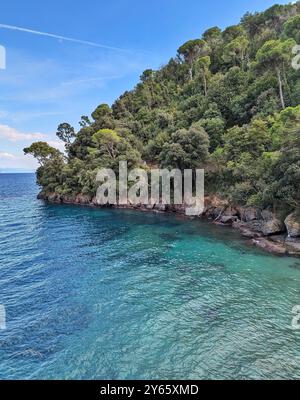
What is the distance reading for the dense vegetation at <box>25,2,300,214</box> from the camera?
2964cm

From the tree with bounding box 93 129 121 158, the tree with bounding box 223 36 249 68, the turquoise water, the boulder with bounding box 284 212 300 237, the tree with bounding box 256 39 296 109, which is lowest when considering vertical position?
the turquoise water

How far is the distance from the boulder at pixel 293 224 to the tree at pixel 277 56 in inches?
766

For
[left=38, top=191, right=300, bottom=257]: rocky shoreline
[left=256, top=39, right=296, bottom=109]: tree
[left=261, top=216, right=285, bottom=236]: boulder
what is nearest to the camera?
[left=38, top=191, right=300, bottom=257]: rocky shoreline

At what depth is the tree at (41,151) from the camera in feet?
205

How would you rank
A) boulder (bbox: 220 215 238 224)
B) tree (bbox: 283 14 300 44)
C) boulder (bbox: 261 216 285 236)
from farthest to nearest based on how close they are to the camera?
tree (bbox: 283 14 300 44), boulder (bbox: 220 215 238 224), boulder (bbox: 261 216 285 236)

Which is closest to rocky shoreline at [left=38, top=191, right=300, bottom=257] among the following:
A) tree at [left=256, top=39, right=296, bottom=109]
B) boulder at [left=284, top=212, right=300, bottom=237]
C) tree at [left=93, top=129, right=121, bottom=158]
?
boulder at [left=284, top=212, right=300, bottom=237]

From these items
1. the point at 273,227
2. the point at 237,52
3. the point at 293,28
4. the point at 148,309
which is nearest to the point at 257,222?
the point at 273,227

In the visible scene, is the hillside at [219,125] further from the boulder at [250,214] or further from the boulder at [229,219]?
the boulder at [229,219]

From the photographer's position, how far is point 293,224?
2447 cm

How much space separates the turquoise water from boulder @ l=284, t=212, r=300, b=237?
393cm

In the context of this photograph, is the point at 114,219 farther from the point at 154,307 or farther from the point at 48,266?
the point at 154,307

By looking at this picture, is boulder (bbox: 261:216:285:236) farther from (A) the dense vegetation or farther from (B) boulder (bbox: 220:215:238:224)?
(B) boulder (bbox: 220:215:238:224)

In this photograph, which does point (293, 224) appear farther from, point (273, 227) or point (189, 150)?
point (189, 150)

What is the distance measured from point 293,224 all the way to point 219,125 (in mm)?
24599
